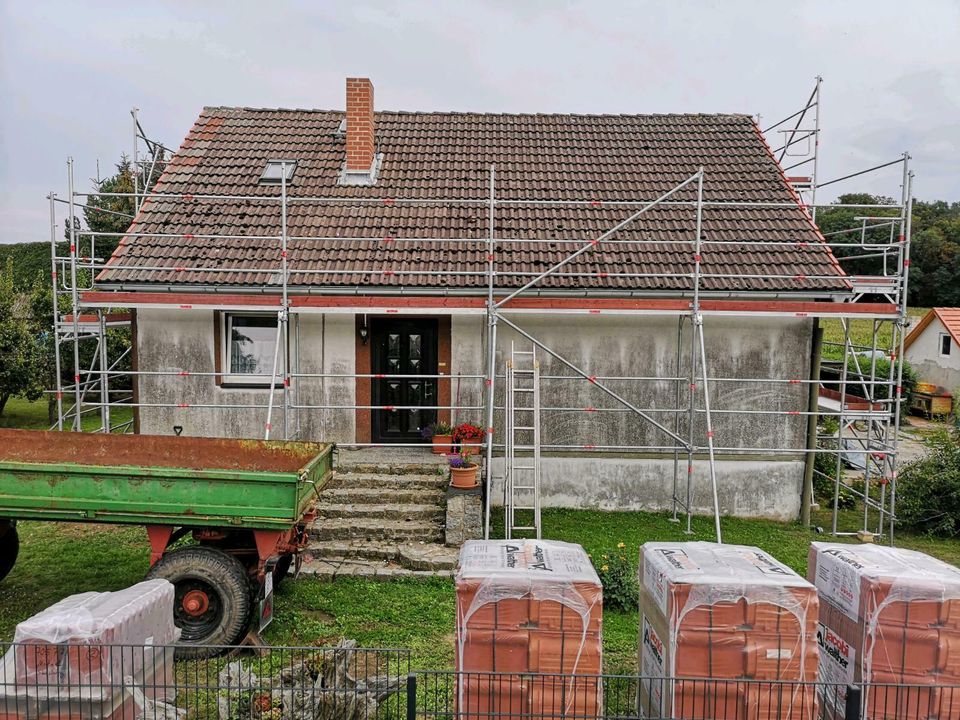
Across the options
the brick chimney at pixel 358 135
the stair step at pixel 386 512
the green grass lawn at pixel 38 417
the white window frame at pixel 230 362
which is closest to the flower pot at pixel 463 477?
the stair step at pixel 386 512

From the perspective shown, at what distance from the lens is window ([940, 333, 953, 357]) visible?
28719 mm

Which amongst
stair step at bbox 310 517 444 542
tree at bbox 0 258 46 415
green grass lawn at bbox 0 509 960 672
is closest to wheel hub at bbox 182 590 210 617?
green grass lawn at bbox 0 509 960 672

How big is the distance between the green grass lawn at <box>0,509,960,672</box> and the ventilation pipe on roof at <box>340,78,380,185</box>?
672 centimetres

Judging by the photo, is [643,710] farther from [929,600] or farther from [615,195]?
[615,195]

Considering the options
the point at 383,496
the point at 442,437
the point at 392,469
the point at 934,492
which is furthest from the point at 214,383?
the point at 934,492

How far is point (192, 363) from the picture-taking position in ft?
36.6

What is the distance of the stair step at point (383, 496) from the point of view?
975cm

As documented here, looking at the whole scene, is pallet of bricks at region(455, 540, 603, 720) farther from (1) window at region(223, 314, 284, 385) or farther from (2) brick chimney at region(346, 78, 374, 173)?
(2) brick chimney at region(346, 78, 374, 173)

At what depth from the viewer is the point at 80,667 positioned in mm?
4809

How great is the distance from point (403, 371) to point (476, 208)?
3.15 metres

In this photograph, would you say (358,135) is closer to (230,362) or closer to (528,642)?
(230,362)

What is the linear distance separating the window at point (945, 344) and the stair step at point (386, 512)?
27.7 meters

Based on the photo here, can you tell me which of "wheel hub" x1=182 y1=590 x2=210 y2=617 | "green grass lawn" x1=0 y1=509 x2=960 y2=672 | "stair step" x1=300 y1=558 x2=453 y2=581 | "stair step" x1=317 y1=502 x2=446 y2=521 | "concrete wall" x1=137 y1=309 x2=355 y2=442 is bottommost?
"green grass lawn" x1=0 y1=509 x2=960 y2=672

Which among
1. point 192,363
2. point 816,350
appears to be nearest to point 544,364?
point 816,350
